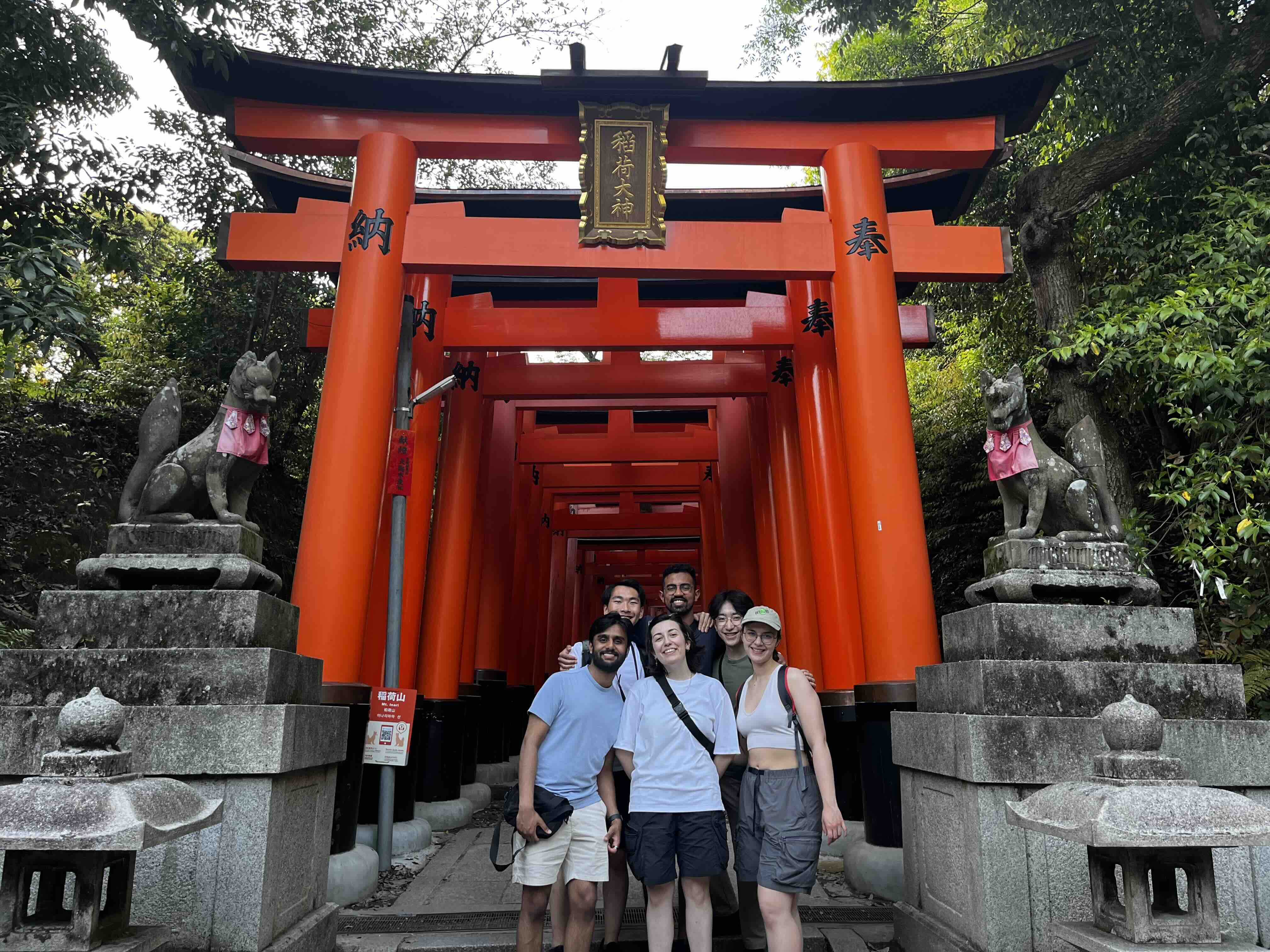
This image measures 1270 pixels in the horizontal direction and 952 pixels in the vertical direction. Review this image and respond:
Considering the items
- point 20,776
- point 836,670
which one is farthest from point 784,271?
point 20,776

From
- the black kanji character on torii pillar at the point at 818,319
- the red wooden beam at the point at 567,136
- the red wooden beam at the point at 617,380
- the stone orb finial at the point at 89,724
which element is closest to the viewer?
the stone orb finial at the point at 89,724

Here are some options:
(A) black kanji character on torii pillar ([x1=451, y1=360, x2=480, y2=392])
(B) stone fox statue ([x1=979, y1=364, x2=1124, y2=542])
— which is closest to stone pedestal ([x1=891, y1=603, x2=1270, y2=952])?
(B) stone fox statue ([x1=979, y1=364, x2=1124, y2=542])

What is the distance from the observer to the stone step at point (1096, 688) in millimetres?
3742

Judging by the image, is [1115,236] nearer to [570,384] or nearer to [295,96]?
[570,384]

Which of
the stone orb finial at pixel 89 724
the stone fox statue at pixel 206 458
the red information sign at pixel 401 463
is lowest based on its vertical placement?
the stone orb finial at pixel 89 724

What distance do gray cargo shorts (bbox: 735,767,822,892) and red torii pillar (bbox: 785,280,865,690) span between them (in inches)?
157

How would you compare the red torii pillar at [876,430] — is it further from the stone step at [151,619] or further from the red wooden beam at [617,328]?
the stone step at [151,619]

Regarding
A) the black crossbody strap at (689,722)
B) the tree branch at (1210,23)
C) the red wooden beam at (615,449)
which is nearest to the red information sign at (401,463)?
the black crossbody strap at (689,722)

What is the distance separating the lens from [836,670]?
7676mm

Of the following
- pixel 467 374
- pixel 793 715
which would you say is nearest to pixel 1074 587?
pixel 793 715

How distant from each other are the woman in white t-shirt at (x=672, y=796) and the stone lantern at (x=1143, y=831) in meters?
1.16

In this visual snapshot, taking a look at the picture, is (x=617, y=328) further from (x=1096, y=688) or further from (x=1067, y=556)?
(x=1096, y=688)

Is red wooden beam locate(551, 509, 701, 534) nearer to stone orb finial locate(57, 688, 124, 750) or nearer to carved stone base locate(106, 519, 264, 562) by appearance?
carved stone base locate(106, 519, 264, 562)

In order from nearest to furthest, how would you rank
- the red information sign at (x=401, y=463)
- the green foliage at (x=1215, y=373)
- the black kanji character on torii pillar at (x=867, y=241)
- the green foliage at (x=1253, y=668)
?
the green foliage at (x=1253, y=668)
the green foliage at (x=1215, y=373)
the red information sign at (x=401, y=463)
the black kanji character on torii pillar at (x=867, y=241)
